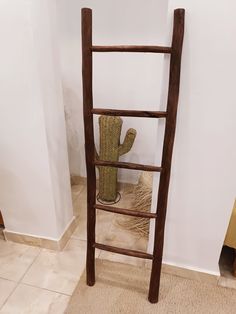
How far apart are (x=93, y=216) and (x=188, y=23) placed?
0.93 meters

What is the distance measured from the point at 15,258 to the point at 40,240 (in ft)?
0.58

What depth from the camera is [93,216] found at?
127 cm

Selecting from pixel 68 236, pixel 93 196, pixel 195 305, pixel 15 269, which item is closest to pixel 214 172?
pixel 93 196

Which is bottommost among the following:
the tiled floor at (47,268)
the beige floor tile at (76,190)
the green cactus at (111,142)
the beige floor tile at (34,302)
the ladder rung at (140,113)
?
the beige floor tile at (34,302)

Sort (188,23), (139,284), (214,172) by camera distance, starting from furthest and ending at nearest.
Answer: (139,284) → (214,172) → (188,23)

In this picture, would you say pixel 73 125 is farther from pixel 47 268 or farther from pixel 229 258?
pixel 229 258

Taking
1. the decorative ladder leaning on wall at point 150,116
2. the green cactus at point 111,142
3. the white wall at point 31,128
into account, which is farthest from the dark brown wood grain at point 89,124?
the green cactus at point 111,142

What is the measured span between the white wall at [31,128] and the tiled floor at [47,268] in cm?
13

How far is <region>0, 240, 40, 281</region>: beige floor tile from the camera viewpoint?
4.91ft

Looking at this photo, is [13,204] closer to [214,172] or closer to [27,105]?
[27,105]

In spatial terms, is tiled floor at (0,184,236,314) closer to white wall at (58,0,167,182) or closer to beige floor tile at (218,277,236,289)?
beige floor tile at (218,277,236,289)

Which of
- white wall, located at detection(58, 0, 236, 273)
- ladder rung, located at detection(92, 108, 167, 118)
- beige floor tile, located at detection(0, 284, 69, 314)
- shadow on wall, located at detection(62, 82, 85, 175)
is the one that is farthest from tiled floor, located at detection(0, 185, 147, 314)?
ladder rung, located at detection(92, 108, 167, 118)

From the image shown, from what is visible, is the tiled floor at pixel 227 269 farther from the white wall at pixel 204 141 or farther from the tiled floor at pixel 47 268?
the tiled floor at pixel 47 268

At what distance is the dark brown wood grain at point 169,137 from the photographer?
90 cm
